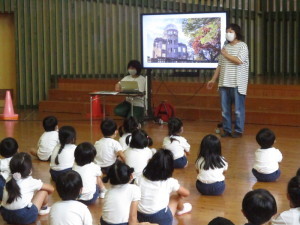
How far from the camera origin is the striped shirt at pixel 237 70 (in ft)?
26.3

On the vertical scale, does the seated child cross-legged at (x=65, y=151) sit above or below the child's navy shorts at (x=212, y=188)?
above

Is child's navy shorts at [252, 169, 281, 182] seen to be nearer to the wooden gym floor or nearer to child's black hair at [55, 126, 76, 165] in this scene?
the wooden gym floor

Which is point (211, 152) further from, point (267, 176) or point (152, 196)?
point (152, 196)

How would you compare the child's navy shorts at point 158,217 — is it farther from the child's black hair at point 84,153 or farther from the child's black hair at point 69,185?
the child's black hair at point 84,153

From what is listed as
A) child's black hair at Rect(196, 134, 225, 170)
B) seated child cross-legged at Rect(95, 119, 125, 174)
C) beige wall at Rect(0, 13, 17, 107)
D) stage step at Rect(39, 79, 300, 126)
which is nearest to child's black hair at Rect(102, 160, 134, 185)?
child's black hair at Rect(196, 134, 225, 170)

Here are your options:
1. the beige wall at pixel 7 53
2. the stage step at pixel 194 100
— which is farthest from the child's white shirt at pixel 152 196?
the beige wall at pixel 7 53

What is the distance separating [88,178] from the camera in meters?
4.87

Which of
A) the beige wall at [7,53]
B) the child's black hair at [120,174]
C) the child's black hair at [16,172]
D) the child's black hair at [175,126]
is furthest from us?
the beige wall at [7,53]

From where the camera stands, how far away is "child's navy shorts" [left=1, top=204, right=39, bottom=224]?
4.41 metres

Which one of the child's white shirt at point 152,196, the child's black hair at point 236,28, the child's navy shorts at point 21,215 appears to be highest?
the child's black hair at point 236,28

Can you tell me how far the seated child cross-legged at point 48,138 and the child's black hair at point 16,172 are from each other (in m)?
2.13

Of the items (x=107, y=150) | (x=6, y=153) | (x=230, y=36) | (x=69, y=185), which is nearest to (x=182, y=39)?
(x=230, y=36)

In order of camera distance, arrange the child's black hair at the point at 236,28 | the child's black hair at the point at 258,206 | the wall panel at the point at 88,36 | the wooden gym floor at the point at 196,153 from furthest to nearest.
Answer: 1. the wall panel at the point at 88,36
2. the child's black hair at the point at 236,28
3. the wooden gym floor at the point at 196,153
4. the child's black hair at the point at 258,206

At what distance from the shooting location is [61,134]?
558 centimetres
